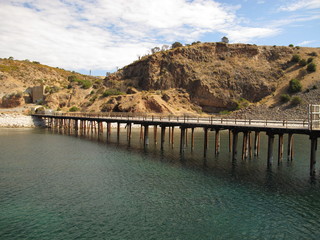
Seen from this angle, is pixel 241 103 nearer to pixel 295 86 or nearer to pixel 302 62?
pixel 295 86

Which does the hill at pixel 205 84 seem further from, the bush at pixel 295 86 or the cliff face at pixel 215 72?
the bush at pixel 295 86

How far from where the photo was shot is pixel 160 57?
342ft

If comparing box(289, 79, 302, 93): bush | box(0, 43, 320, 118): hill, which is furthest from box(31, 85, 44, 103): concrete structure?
box(289, 79, 302, 93): bush

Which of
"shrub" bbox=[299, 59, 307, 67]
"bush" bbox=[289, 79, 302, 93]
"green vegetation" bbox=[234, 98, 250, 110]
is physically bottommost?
"green vegetation" bbox=[234, 98, 250, 110]

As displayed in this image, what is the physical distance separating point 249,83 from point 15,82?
89.7 m

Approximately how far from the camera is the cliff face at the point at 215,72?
95.5 meters

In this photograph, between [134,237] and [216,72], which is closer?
[134,237]

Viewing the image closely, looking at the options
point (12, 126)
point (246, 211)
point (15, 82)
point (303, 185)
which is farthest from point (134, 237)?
point (15, 82)

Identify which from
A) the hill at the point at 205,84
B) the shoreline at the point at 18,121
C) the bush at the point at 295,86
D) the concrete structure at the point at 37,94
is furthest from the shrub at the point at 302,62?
the concrete structure at the point at 37,94

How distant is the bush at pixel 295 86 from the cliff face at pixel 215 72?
744 centimetres

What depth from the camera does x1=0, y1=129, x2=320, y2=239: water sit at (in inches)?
595

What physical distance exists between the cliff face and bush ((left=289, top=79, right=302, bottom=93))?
744 centimetres

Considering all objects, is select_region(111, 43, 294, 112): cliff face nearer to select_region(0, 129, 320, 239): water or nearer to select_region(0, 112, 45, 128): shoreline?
select_region(0, 112, 45, 128): shoreline

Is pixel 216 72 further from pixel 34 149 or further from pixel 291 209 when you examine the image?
pixel 291 209
